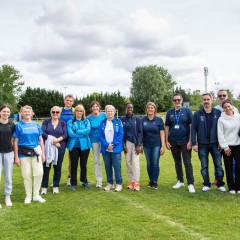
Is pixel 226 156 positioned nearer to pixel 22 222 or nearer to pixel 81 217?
pixel 81 217

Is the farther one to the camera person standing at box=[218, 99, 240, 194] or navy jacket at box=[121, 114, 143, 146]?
navy jacket at box=[121, 114, 143, 146]

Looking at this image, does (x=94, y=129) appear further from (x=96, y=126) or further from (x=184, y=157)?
(x=184, y=157)

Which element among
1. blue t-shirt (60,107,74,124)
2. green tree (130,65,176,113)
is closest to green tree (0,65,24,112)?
green tree (130,65,176,113)

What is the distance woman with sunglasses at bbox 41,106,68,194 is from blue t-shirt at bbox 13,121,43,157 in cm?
64

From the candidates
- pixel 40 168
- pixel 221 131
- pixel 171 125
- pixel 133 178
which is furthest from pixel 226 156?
pixel 40 168

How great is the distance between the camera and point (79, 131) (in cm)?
841

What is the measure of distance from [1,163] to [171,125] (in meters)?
4.11

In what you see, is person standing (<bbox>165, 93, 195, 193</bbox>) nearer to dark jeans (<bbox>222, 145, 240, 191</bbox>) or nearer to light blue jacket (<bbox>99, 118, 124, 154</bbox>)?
dark jeans (<bbox>222, 145, 240, 191</bbox>)

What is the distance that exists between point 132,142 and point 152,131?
22.4 inches

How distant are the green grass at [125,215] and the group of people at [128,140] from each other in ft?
1.41

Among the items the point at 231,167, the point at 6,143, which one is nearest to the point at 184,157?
the point at 231,167

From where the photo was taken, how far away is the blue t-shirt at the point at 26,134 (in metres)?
7.36

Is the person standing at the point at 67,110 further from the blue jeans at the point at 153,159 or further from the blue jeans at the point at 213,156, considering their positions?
the blue jeans at the point at 213,156

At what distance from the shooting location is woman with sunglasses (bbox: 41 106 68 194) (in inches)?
317
